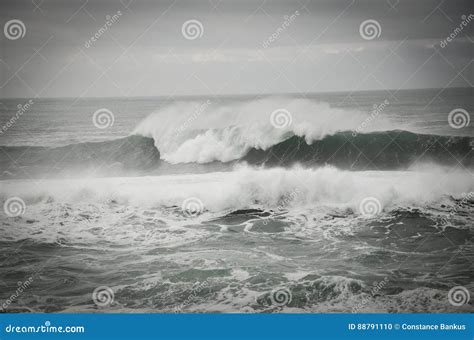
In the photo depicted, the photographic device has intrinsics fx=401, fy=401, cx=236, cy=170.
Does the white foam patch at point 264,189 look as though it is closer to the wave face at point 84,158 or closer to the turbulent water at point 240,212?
the turbulent water at point 240,212

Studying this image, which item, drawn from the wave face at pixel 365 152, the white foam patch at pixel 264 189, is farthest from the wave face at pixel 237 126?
the white foam patch at pixel 264 189

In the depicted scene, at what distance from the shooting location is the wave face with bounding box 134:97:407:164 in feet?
24.3

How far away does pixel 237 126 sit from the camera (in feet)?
25.9

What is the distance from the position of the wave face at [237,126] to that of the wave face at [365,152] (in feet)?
0.63

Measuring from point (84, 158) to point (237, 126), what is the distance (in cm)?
310

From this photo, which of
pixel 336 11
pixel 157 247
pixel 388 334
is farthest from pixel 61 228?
pixel 336 11

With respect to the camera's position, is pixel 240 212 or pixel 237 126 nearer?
pixel 240 212

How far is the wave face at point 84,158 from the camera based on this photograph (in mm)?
7266

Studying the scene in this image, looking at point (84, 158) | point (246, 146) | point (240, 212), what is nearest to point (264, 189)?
point (240, 212)

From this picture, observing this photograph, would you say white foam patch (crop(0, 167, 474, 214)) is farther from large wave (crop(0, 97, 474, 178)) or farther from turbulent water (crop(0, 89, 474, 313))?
large wave (crop(0, 97, 474, 178))

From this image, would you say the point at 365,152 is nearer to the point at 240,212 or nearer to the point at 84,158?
the point at 240,212

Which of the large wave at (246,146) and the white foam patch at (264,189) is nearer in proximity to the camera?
the white foam patch at (264,189)

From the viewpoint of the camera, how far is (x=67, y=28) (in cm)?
622

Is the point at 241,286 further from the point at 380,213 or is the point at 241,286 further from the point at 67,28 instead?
the point at 67,28
